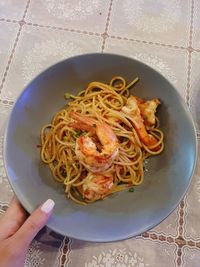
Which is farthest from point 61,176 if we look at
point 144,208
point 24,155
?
point 144,208

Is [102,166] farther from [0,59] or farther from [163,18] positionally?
[163,18]

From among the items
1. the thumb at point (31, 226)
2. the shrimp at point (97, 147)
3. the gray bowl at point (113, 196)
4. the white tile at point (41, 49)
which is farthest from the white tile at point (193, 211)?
the white tile at point (41, 49)

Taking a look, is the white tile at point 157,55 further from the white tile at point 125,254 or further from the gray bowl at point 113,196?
the white tile at point 125,254

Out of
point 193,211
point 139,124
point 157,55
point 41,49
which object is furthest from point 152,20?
point 193,211

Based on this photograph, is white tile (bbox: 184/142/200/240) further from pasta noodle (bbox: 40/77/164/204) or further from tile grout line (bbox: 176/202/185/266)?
pasta noodle (bbox: 40/77/164/204)

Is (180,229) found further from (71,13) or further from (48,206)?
(71,13)

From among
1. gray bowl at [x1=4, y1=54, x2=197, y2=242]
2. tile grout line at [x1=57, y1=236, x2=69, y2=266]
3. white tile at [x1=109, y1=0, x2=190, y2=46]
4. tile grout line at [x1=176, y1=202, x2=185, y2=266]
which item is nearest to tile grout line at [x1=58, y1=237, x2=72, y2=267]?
tile grout line at [x1=57, y1=236, x2=69, y2=266]

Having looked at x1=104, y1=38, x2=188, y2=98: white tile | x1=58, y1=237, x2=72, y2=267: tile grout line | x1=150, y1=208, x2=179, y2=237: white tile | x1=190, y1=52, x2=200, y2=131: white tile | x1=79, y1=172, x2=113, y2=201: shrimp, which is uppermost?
x1=104, y1=38, x2=188, y2=98: white tile
